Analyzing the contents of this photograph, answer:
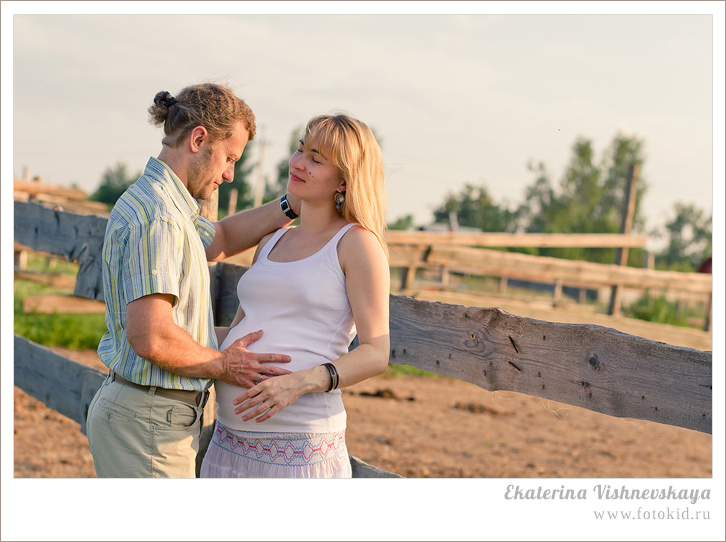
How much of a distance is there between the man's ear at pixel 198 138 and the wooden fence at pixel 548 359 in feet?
2.82

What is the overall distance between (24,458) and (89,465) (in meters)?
0.42

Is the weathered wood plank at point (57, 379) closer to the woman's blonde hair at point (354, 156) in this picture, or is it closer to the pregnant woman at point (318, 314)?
the pregnant woman at point (318, 314)

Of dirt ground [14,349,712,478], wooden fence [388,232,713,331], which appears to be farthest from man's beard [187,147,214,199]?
wooden fence [388,232,713,331]

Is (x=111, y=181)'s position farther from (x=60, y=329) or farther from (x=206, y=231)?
(x=206, y=231)

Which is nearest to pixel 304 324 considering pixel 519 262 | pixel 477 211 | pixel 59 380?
pixel 59 380

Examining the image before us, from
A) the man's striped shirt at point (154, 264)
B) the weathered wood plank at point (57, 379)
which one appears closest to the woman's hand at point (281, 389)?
the man's striped shirt at point (154, 264)

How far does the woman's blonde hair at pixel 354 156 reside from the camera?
1.95m

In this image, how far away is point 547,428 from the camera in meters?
6.10

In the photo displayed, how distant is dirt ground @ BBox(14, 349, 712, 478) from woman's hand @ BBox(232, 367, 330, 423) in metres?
2.59

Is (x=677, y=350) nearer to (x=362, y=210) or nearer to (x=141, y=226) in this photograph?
(x=362, y=210)

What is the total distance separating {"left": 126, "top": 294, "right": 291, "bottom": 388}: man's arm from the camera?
185cm

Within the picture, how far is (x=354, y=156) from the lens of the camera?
1.95 metres

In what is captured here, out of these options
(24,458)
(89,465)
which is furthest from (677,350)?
(24,458)

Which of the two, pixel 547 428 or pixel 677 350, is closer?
pixel 677 350
